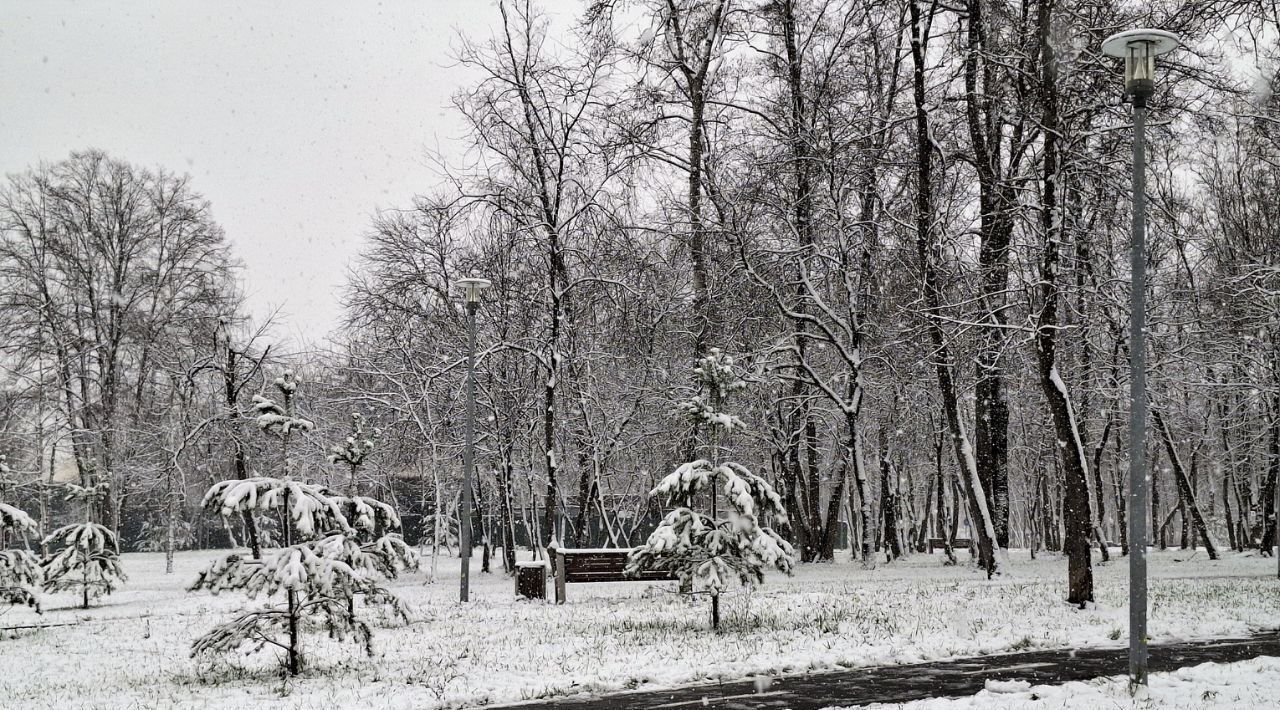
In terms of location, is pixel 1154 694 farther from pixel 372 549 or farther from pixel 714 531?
pixel 372 549

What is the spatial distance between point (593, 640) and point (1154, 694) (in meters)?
6.22

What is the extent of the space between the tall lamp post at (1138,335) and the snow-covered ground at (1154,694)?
345 millimetres

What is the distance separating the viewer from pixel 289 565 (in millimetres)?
9172

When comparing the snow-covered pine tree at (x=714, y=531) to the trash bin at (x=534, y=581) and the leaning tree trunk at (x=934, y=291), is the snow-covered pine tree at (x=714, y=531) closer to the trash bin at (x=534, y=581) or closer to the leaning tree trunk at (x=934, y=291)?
the trash bin at (x=534, y=581)

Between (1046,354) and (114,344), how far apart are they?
1184 inches

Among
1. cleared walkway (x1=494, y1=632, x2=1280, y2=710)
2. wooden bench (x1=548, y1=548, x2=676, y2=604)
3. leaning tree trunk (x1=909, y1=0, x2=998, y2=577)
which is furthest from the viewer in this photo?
leaning tree trunk (x1=909, y1=0, x2=998, y2=577)

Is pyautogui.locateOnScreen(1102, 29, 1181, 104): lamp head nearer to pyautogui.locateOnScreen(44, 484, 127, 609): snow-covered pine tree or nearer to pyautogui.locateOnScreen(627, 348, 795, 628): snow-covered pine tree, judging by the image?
pyautogui.locateOnScreen(627, 348, 795, 628): snow-covered pine tree

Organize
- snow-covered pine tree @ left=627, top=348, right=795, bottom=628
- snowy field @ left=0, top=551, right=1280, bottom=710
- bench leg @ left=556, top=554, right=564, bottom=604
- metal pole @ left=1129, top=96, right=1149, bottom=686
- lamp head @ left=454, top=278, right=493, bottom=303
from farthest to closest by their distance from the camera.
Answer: lamp head @ left=454, top=278, right=493, bottom=303
bench leg @ left=556, top=554, right=564, bottom=604
snow-covered pine tree @ left=627, top=348, right=795, bottom=628
snowy field @ left=0, top=551, right=1280, bottom=710
metal pole @ left=1129, top=96, right=1149, bottom=686

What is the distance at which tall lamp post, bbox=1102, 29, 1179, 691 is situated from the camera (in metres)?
8.00

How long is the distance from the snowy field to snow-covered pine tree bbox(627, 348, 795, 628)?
761 mm

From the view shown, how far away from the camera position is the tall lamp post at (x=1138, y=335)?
315 inches

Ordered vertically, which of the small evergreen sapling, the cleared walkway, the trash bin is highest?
the small evergreen sapling

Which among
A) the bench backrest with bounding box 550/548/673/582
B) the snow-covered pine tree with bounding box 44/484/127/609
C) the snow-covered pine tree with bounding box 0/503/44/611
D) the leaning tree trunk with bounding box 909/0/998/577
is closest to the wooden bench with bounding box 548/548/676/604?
the bench backrest with bounding box 550/548/673/582

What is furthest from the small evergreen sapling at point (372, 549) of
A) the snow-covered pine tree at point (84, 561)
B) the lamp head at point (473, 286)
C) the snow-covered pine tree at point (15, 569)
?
the snow-covered pine tree at point (84, 561)
